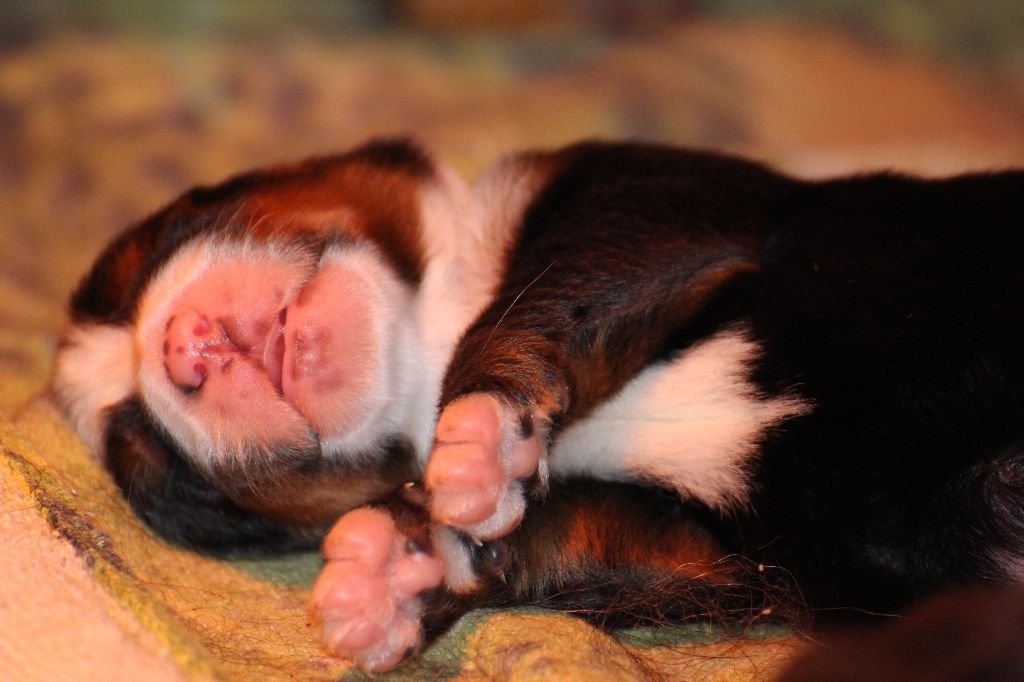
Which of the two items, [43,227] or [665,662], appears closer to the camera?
[665,662]

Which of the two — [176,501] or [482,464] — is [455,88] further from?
[482,464]

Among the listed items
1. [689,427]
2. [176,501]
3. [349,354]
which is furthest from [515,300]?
[176,501]

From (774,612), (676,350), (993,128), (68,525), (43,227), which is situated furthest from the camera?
(993,128)

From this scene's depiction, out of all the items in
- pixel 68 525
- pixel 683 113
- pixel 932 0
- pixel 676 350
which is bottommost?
pixel 68 525

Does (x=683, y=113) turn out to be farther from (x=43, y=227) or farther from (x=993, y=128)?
(x=43, y=227)

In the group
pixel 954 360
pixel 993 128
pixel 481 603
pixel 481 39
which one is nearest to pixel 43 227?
pixel 481 39

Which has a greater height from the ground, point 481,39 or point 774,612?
point 481,39

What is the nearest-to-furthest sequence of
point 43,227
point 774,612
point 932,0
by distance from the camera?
point 774,612
point 43,227
point 932,0
